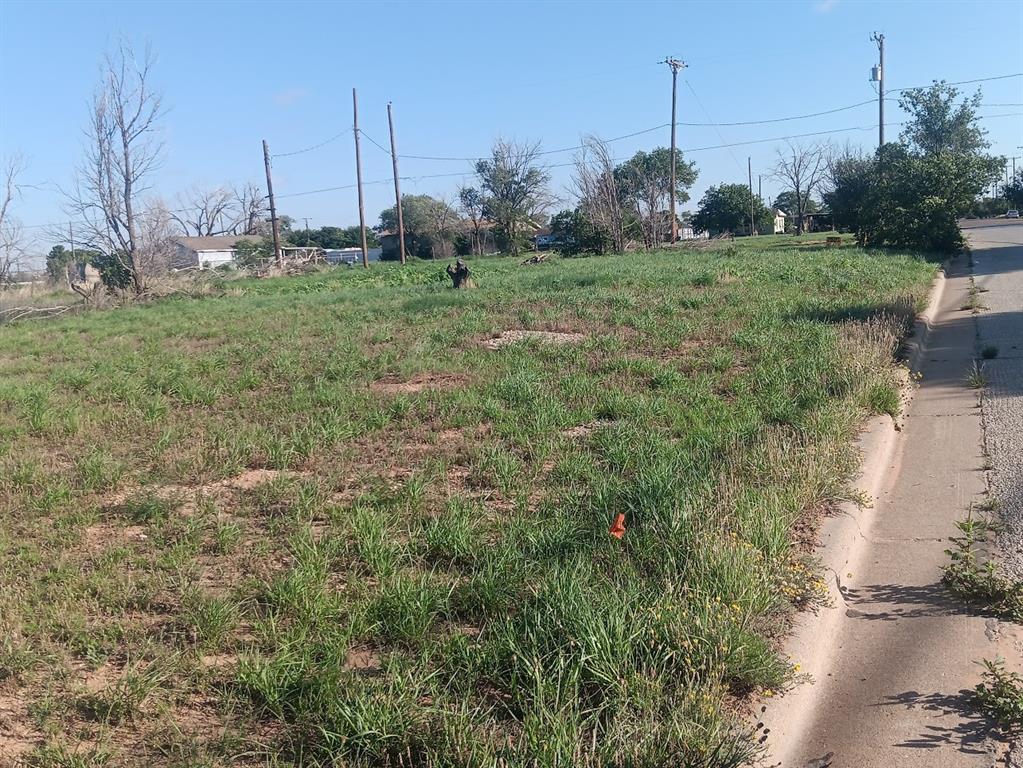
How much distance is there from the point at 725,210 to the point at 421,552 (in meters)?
75.5

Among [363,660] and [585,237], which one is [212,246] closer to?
[585,237]

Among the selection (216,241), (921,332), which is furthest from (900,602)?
(216,241)

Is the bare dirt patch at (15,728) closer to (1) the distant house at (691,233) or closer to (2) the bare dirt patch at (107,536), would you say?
(2) the bare dirt patch at (107,536)

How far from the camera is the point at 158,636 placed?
A: 3.47 m

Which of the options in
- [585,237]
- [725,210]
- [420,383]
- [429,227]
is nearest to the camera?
[420,383]

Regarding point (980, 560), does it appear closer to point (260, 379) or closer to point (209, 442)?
point (209, 442)

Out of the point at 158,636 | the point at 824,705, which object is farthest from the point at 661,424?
the point at 158,636

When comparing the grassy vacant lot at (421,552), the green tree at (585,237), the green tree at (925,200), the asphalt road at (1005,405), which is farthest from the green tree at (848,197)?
the grassy vacant lot at (421,552)

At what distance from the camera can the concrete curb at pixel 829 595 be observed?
2906mm

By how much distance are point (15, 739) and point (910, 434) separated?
6.65m

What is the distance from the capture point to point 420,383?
28.7 feet

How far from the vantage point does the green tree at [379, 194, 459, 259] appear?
64.8 meters

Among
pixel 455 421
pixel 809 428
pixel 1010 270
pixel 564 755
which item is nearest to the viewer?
pixel 564 755

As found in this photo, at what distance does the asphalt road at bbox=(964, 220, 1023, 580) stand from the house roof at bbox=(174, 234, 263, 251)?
2741 inches
